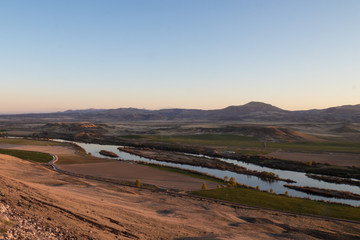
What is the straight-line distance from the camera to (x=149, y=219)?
21.7m

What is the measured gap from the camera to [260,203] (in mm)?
31469

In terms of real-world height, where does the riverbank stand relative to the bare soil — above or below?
below

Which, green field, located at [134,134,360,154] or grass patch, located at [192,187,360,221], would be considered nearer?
grass patch, located at [192,187,360,221]

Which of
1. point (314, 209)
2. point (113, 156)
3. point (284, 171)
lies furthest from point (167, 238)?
point (113, 156)

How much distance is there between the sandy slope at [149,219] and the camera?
16094mm

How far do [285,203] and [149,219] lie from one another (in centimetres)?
1997

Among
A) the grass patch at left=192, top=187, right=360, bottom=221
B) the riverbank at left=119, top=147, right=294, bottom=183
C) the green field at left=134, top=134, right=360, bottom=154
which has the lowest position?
the riverbank at left=119, top=147, right=294, bottom=183

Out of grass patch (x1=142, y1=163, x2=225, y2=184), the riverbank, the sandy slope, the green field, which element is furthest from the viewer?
the green field

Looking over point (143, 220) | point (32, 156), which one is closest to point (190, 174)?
point (143, 220)

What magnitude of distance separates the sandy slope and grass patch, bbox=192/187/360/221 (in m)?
3.06

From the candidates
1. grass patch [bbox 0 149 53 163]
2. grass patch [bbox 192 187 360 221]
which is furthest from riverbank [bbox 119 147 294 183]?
grass patch [bbox 0 149 53 163]

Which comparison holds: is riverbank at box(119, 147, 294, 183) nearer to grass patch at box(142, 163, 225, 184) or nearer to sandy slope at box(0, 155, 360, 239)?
grass patch at box(142, 163, 225, 184)

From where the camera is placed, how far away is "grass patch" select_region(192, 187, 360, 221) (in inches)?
1136

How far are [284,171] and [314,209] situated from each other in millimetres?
29699
